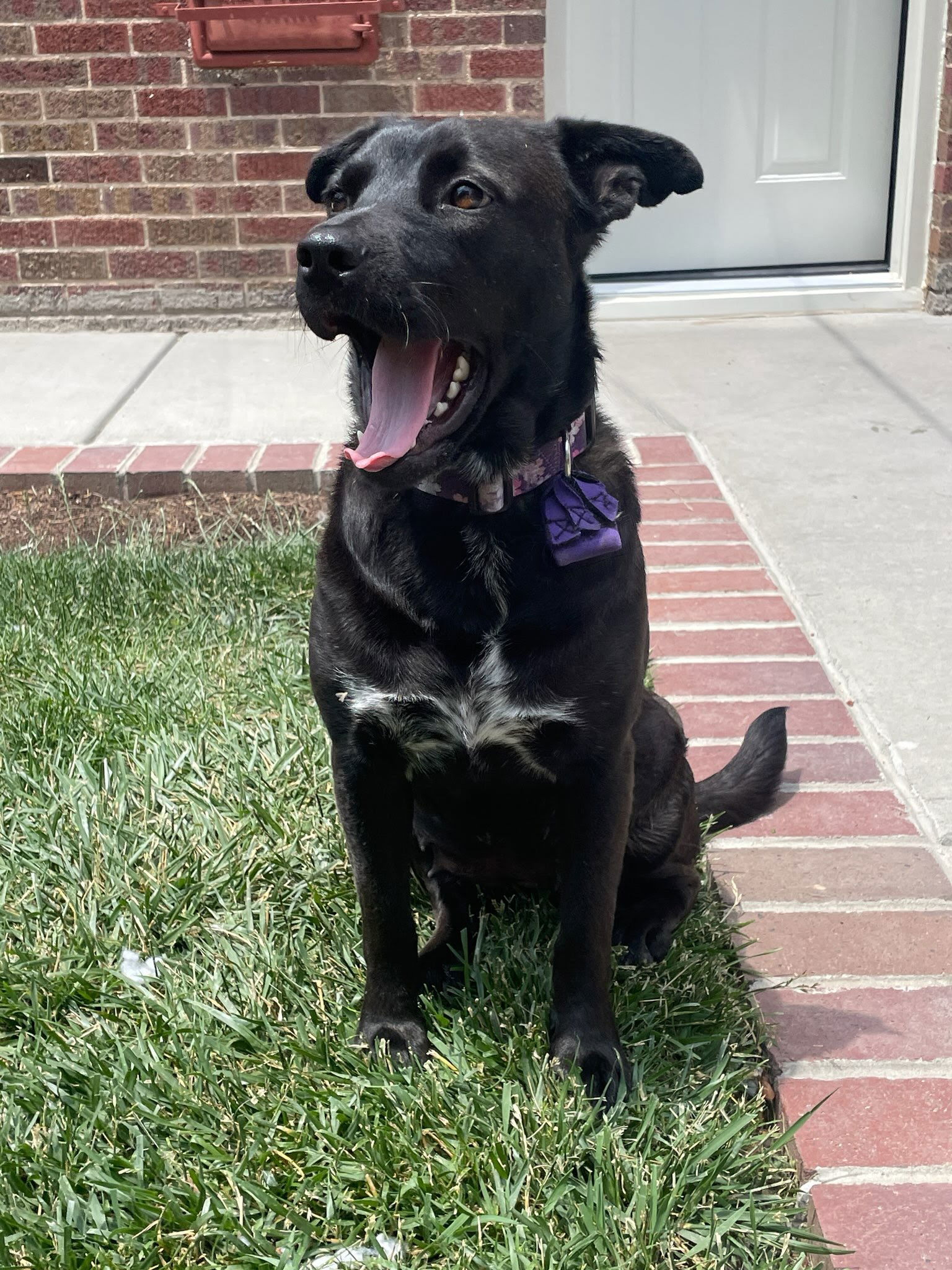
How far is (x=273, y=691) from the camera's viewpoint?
9.84ft

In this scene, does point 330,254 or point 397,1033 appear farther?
point 397,1033

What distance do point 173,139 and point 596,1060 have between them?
4710 millimetres

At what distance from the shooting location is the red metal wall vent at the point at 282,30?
203 inches

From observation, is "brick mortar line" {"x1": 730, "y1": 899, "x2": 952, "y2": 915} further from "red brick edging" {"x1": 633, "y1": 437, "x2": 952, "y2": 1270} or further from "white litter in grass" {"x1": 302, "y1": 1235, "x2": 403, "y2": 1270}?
"white litter in grass" {"x1": 302, "y1": 1235, "x2": 403, "y2": 1270}

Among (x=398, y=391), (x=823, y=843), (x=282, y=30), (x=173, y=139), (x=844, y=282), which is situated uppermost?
(x=282, y=30)

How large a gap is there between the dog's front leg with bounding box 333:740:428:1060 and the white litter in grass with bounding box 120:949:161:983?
1.19ft

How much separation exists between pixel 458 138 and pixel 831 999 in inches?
56.9

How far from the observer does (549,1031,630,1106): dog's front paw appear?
75.9 inches

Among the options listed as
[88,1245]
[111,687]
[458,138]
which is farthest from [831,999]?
[111,687]

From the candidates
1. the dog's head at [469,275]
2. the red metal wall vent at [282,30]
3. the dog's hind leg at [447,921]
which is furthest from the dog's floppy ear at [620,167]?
the red metal wall vent at [282,30]

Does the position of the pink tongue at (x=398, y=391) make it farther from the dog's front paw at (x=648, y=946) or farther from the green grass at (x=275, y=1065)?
the dog's front paw at (x=648, y=946)

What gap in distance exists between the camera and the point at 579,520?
1.95 meters

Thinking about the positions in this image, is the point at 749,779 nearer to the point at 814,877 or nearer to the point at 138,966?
the point at 814,877

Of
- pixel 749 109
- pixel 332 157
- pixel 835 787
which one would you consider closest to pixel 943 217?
pixel 749 109
